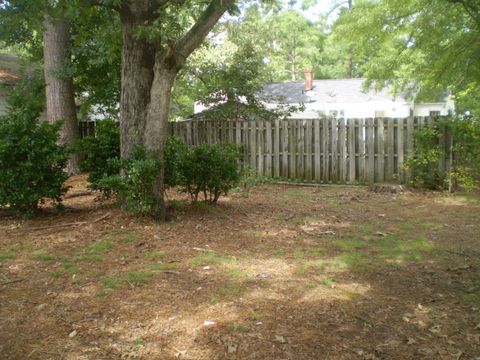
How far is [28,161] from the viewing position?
7.19 m

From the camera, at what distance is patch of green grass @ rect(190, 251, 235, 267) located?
17.6 ft

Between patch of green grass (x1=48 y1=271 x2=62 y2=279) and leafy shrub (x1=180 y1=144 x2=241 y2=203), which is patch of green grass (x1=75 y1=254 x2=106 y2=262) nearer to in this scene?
patch of green grass (x1=48 y1=271 x2=62 y2=279)

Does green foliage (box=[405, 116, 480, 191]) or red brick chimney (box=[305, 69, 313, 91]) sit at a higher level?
red brick chimney (box=[305, 69, 313, 91])

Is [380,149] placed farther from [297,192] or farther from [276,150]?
[276,150]

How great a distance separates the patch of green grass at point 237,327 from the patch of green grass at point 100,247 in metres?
2.65

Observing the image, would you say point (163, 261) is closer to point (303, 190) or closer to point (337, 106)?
point (303, 190)

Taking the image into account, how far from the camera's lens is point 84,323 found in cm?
378

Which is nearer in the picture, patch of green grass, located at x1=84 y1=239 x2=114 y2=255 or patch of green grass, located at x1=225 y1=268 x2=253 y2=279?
patch of green grass, located at x1=225 y1=268 x2=253 y2=279

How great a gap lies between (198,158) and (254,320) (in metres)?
4.33

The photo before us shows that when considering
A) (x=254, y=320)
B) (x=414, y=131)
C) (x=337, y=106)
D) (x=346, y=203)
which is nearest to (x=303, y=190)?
(x=346, y=203)

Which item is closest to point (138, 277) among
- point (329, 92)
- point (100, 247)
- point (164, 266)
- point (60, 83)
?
point (164, 266)

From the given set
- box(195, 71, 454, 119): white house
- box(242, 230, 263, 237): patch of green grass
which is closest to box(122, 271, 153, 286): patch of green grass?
box(242, 230, 263, 237): patch of green grass

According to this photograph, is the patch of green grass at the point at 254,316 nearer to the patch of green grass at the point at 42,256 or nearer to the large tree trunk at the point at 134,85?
the patch of green grass at the point at 42,256

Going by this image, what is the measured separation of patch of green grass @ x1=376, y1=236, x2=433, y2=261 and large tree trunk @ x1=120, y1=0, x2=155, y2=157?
12.9 feet
